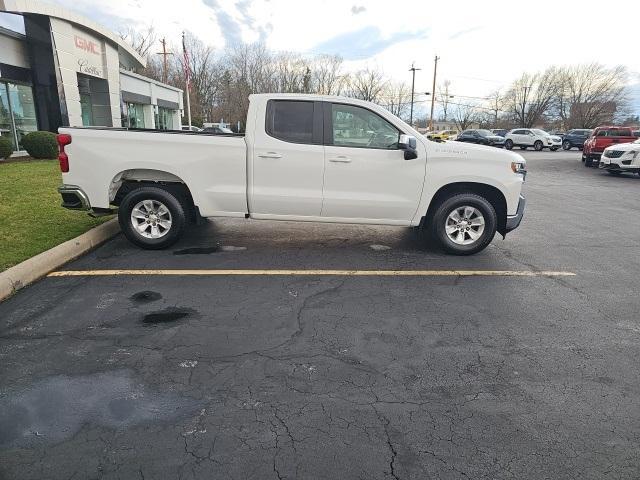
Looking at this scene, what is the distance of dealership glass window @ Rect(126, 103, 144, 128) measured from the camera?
99.8 ft

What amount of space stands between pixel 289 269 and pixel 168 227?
1.85m

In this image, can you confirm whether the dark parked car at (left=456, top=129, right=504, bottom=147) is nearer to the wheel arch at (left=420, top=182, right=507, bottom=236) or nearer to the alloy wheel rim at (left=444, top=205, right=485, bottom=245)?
the wheel arch at (left=420, top=182, right=507, bottom=236)

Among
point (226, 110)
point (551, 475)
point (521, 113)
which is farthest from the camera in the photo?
point (521, 113)

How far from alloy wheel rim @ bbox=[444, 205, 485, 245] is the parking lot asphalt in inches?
20.2

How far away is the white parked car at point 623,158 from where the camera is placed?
18203mm

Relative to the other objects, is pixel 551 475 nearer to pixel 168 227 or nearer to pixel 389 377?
pixel 389 377

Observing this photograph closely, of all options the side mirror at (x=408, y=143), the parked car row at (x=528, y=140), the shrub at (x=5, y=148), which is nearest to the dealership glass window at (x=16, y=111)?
the shrub at (x=5, y=148)

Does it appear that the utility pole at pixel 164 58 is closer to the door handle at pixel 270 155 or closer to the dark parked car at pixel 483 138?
the dark parked car at pixel 483 138

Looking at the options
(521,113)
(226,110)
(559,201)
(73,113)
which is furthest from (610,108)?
(73,113)

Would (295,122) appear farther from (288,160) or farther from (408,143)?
(408,143)

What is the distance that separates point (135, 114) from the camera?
31938mm

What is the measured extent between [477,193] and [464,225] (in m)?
0.48

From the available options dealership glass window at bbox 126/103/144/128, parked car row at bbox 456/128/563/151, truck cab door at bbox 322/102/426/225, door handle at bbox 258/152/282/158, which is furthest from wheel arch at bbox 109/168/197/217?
parked car row at bbox 456/128/563/151

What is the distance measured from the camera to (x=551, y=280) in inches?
208
